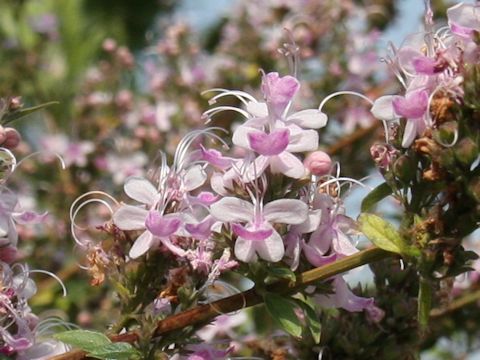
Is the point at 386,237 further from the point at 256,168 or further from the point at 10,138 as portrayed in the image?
the point at 10,138

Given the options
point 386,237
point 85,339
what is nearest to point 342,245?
point 386,237

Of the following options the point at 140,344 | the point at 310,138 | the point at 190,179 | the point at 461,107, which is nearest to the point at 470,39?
the point at 461,107

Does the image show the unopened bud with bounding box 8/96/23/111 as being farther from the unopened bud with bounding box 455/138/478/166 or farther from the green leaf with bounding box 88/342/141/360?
the unopened bud with bounding box 455/138/478/166

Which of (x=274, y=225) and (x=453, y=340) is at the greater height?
(x=274, y=225)

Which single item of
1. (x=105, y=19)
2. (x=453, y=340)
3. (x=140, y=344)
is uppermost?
(x=140, y=344)

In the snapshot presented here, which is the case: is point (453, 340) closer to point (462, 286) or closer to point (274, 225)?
point (462, 286)

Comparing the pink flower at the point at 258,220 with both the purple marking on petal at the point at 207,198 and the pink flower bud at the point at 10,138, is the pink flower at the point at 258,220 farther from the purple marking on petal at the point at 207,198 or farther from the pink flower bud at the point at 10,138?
the pink flower bud at the point at 10,138

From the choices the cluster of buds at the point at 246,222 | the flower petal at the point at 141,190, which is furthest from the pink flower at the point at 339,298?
the flower petal at the point at 141,190
